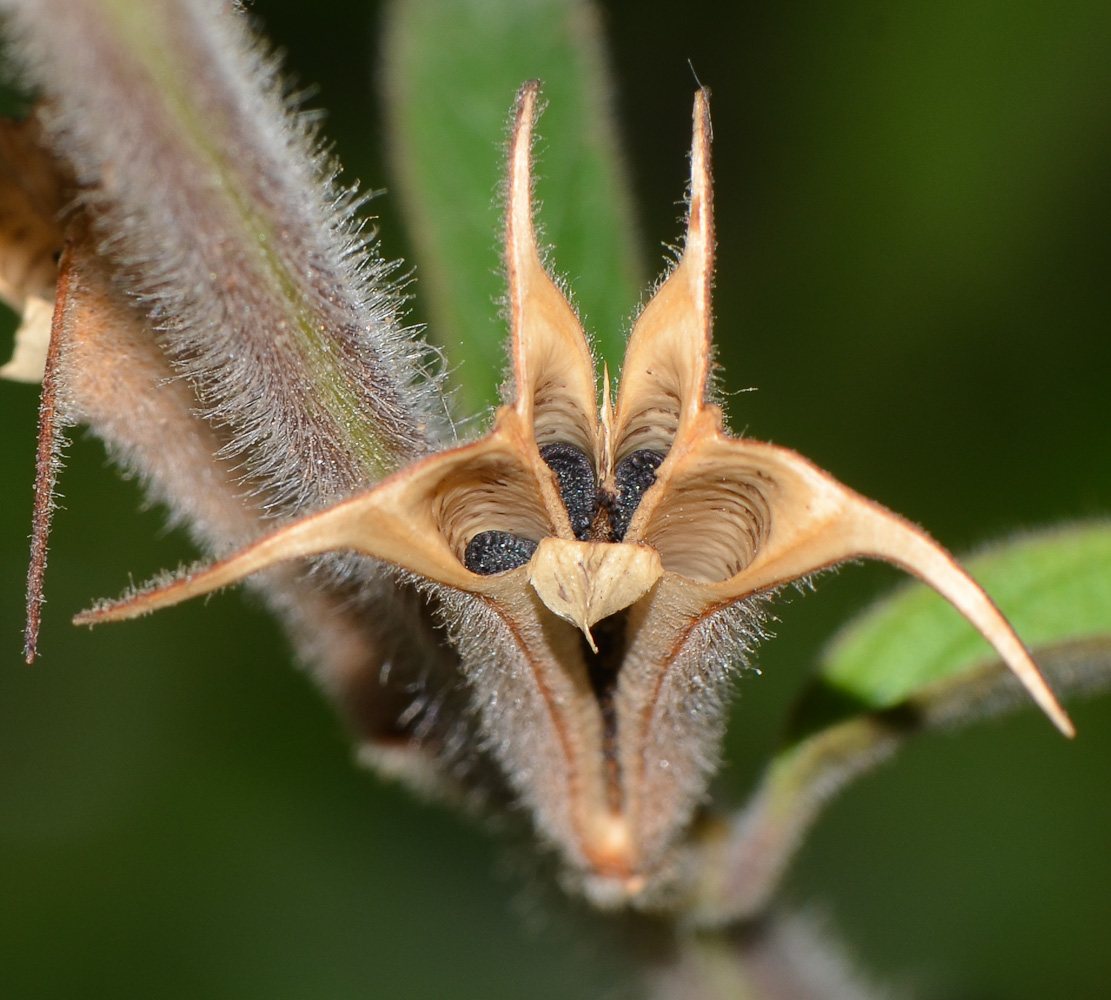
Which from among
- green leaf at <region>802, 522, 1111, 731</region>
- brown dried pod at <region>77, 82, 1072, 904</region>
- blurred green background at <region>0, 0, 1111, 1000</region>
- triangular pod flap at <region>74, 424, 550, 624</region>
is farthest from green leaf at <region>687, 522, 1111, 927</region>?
blurred green background at <region>0, 0, 1111, 1000</region>

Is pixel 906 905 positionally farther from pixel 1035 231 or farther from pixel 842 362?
pixel 1035 231

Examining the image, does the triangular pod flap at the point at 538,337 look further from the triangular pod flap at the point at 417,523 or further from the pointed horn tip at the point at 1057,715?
the pointed horn tip at the point at 1057,715

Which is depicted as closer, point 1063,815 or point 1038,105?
point 1063,815

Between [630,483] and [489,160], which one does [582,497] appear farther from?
[489,160]

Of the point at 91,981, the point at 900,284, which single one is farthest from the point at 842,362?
the point at 91,981

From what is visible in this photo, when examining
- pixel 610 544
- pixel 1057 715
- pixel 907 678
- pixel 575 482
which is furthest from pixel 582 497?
pixel 907 678

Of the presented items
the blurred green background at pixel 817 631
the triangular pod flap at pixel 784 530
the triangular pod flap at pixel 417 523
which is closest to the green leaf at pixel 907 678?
the triangular pod flap at pixel 784 530
